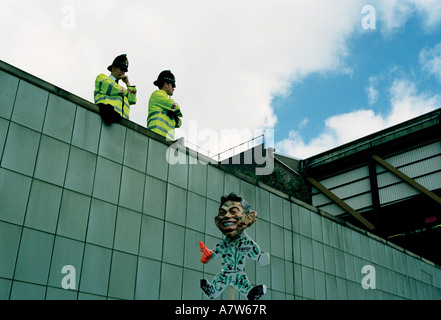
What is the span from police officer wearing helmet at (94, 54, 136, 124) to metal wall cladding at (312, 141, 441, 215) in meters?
15.0

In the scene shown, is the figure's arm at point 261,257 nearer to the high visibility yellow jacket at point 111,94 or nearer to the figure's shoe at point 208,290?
the figure's shoe at point 208,290

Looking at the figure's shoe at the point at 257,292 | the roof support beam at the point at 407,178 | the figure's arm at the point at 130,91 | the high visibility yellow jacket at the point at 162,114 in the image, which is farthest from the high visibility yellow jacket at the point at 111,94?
the roof support beam at the point at 407,178

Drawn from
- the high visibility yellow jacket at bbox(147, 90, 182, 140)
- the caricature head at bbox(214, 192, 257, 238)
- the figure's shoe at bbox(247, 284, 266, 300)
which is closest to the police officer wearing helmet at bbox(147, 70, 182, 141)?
the high visibility yellow jacket at bbox(147, 90, 182, 140)

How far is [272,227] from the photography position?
14891mm

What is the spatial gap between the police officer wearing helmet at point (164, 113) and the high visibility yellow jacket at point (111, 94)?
2.83 feet

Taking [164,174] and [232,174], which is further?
[232,174]

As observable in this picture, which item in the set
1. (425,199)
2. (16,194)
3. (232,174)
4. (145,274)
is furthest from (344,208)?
(16,194)

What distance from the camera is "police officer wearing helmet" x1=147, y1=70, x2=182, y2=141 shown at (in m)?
13.1

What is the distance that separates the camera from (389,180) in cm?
2370

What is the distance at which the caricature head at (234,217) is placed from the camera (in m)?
8.75

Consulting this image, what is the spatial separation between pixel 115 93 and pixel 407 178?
15.4m

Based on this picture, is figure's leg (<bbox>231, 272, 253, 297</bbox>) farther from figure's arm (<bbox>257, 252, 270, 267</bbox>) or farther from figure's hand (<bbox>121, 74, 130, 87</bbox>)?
figure's hand (<bbox>121, 74, 130, 87</bbox>)
